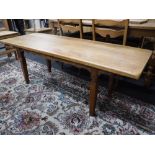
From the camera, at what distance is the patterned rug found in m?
1.44

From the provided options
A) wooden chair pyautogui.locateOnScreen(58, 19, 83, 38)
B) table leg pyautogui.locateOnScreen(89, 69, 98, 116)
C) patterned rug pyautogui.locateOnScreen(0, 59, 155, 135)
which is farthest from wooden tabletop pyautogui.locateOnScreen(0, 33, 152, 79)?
patterned rug pyautogui.locateOnScreen(0, 59, 155, 135)

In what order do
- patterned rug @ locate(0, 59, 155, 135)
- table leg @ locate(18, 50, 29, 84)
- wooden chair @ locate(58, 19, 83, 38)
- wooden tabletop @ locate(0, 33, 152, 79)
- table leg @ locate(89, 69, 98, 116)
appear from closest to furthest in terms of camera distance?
wooden tabletop @ locate(0, 33, 152, 79)
table leg @ locate(89, 69, 98, 116)
patterned rug @ locate(0, 59, 155, 135)
table leg @ locate(18, 50, 29, 84)
wooden chair @ locate(58, 19, 83, 38)

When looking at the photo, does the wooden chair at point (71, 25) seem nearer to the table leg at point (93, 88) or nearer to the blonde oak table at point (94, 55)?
the blonde oak table at point (94, 55)

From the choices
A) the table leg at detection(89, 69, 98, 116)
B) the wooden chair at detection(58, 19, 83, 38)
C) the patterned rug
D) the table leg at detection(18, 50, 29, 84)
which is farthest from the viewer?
the wooden chair at detection(58, 19, 83, 38)

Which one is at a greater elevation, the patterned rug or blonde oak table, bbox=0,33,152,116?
blonde oak table, bbox=0,33,152,116

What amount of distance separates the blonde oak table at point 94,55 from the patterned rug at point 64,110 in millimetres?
186

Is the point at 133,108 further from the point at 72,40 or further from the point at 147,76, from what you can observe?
the point at 72,40

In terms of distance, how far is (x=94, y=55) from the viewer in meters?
1.32

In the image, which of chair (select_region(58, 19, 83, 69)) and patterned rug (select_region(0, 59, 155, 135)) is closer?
patterned rug (select_region(0, 59, 155, 135))

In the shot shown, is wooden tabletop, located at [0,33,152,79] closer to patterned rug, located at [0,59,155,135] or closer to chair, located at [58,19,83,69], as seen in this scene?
chair, located at [58,19,83,69]

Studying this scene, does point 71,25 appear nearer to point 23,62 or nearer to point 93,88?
point 23,62

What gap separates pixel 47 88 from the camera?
6.70 ft

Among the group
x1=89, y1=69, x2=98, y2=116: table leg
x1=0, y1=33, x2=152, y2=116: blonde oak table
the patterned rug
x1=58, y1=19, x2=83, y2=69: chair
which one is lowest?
the patterned rug

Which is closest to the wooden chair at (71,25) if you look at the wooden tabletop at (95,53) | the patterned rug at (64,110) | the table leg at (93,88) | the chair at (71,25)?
the chair at (71,25)
